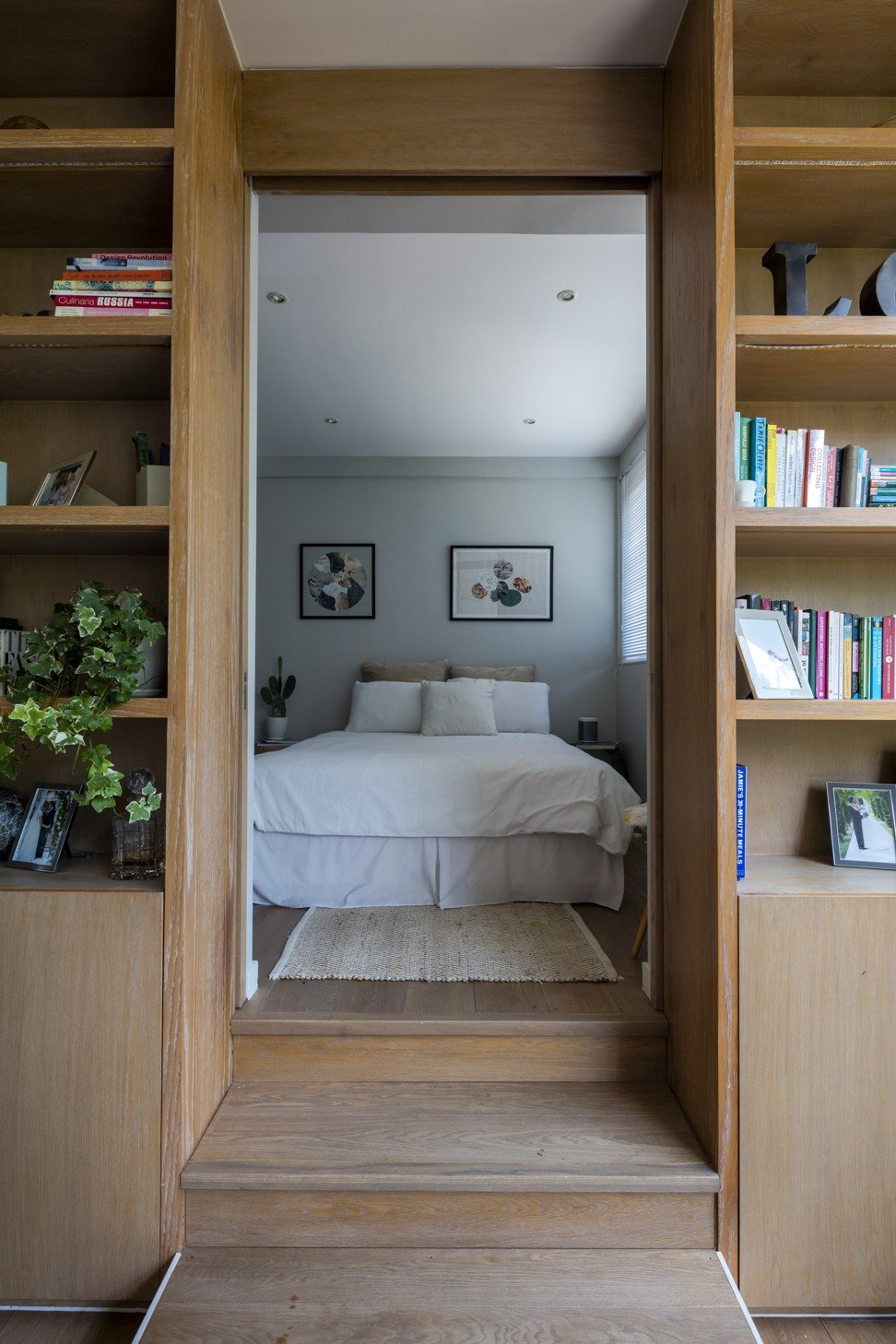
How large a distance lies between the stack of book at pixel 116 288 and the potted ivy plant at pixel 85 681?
592mm

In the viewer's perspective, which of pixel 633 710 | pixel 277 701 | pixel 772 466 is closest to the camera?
pixel 772 466

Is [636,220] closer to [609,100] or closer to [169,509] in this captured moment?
[609,100]

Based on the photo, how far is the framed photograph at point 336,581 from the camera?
5.91 meters

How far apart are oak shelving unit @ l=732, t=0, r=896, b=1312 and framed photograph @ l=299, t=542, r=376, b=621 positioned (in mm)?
4087

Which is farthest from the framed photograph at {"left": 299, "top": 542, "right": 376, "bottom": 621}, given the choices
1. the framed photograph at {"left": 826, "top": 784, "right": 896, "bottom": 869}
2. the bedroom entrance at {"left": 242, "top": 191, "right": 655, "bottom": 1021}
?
the framed photograph at {"left": 826, "top": 784, "right": 896, "bottom": 869}

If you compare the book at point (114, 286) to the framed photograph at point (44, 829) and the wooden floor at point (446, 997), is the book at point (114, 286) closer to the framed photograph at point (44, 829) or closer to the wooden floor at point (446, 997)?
the framed photograph at point (44, 829)

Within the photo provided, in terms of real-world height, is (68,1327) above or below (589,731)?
below

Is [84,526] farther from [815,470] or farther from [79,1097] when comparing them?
[815,470]

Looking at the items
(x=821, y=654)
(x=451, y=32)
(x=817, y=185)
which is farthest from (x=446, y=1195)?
(x=451, y=32)

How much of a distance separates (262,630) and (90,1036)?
179 inches

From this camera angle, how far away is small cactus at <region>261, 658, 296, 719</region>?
5.77 metres

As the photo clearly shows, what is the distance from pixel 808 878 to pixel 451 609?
429 centimetres

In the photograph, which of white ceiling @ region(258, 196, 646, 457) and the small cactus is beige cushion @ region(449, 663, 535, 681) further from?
white ceiling @ region(258, 196, 646, 457)

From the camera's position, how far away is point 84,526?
1.67 metres
